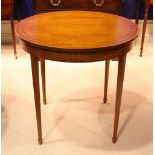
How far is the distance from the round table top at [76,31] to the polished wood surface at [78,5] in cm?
79

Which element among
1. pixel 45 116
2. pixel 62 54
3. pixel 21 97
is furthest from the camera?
pixel 21 97

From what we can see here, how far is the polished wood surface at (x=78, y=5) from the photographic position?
2562 millimetres

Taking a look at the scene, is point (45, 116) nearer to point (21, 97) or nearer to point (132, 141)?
point (21, 97)

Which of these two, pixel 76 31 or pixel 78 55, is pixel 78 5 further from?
pixel 78 55

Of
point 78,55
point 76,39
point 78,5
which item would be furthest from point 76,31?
point 78,5

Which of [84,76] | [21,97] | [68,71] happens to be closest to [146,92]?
[84,76]

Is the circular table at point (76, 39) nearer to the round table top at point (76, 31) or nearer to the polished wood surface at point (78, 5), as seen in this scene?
the round table top at point (76, 31)

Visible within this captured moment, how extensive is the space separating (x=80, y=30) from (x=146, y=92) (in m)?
0.98

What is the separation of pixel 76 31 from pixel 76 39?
129 mm

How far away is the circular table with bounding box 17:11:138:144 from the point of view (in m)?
1.34

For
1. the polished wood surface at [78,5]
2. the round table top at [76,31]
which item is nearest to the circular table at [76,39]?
the round table top at [76,31]

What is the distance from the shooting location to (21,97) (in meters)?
2.21

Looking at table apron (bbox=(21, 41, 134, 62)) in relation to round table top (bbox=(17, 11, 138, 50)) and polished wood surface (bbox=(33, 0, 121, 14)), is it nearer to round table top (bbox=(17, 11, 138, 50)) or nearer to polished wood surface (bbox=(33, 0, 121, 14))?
round table top (bbox=(17, 11, 138, 50))

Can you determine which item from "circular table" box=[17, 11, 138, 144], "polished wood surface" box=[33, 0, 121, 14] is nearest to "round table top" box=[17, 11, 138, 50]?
"circular table" box=[17, 11, 138, 144]
